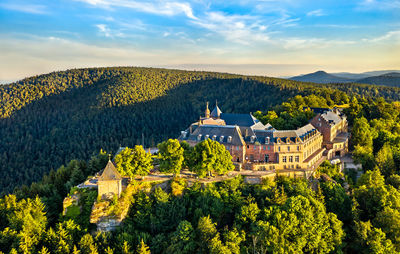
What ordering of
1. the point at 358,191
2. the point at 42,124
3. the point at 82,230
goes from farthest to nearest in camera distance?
the point at 42,124 → the point at 358,191 → the point at 82,230

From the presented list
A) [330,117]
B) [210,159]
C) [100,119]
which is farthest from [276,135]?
[100,119]

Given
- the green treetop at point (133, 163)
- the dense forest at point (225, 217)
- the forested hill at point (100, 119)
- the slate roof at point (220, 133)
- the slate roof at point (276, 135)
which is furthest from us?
the forested hill at point (100, 119)

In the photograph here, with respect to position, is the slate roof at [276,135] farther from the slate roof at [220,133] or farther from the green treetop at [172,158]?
the green treetop at [172,158]

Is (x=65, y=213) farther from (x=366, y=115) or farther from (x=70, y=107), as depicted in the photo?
(x=70, y=107)

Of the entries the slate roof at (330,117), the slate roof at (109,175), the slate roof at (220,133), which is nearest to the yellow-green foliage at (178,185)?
the slate roof at (109,175)

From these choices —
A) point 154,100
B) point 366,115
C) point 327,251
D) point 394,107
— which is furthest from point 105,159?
point 154,100

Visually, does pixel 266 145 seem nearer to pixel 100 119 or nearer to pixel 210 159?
pixel 210 159
